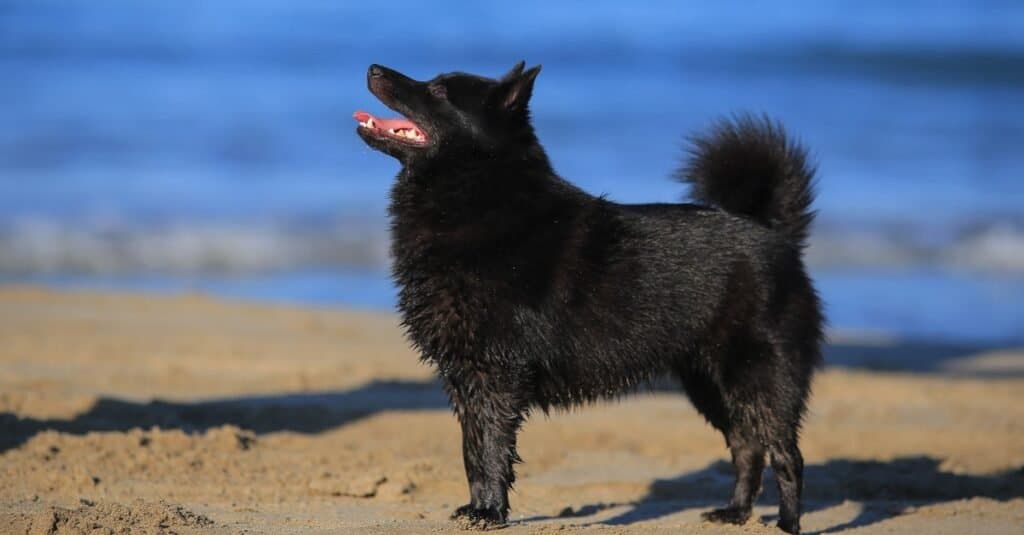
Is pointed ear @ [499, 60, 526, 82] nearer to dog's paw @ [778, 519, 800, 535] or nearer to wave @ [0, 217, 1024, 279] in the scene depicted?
dog's paw @ [778, 519, 800, 535]

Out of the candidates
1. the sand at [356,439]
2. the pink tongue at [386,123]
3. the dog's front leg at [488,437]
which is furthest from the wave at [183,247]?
the dog's front leg at [488,437]

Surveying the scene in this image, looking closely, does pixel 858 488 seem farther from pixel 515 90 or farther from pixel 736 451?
pixel 515 90

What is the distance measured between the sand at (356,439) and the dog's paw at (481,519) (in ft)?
0.58

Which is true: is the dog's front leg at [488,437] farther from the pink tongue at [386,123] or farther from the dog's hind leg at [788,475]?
the dog's hind leg at [788,475]

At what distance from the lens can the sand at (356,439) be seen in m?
5.82

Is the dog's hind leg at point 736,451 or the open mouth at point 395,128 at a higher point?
the open mouth at point 395,128

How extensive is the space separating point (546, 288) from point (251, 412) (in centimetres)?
308

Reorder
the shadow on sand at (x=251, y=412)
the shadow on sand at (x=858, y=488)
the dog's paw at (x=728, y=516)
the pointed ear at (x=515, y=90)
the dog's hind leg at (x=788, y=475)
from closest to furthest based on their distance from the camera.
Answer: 1. the pointed ear at (x=515, y=90)
2. the dog's hind leg at (x=788, y=475)
3. the dog's paw at (x=728, y=516)
4. the shadow on sand at (x=858, y=488)
5. the shadow on sand at (x=251, y=412)

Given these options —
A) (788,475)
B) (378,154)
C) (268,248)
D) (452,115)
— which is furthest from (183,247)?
(788,475)

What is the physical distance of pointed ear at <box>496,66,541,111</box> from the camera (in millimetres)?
5391

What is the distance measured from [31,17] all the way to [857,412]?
3977cm

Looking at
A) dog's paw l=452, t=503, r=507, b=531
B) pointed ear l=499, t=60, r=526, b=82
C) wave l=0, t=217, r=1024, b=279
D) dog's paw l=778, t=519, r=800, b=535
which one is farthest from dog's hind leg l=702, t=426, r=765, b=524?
wave l=0, t=217, r=1024, b=279

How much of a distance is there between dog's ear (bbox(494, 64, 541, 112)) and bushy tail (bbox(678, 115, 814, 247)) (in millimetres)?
1273

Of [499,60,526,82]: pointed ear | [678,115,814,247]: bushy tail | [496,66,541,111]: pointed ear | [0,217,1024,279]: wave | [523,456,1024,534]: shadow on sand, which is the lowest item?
[523,456,1024,534]: shadow on sand
